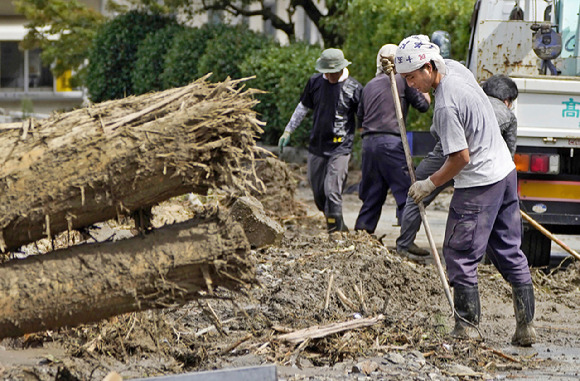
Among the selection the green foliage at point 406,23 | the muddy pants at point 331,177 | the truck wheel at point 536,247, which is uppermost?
the green foliage at point 406,23

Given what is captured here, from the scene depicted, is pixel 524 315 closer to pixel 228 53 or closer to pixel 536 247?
pixel 536 247

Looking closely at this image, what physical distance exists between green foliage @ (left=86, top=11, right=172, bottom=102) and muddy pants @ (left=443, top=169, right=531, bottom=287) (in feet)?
46.2

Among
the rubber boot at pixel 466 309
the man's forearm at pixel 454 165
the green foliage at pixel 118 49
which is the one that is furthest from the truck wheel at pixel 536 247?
the green foliage at pixel 118 49

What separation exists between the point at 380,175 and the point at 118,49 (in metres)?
11.7

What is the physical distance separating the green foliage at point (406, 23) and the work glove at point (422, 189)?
664cm

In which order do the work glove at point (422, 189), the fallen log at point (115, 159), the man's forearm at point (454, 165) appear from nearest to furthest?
1. the fallen log at point (115, 159)
2. the man's forearm at point (454, 165)
3. the work glove at point (422, 189)

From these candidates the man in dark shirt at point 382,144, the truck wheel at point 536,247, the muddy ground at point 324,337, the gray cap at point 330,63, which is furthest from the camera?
the gray cap at point 330,63

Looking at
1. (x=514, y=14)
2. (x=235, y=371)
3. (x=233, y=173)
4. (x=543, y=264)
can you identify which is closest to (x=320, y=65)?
(x=514, y=14)

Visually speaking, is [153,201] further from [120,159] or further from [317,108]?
[317,108]

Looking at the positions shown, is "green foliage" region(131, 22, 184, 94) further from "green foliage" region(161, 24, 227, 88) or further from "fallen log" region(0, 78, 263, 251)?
"fallen log" region(0, 78, 263, 251)

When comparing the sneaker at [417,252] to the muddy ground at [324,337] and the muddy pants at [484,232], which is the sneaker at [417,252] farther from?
the muddy pants at [484,232]

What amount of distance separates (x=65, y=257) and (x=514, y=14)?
567cm

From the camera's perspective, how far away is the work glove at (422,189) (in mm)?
5348

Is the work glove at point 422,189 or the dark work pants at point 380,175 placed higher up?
the work glove at point 422,189
